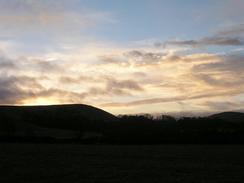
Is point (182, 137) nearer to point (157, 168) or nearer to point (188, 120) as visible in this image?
point (188, 120)

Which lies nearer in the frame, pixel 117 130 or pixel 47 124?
pixel 117 130

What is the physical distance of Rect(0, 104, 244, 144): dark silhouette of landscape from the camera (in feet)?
268

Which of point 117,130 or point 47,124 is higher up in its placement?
point 47,124

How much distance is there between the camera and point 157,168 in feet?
105

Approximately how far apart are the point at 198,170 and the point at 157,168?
3.23 m

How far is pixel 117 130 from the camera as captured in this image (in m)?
106

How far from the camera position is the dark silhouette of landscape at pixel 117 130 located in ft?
268

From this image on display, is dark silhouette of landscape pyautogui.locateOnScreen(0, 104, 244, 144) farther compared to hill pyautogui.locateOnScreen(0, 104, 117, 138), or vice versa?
hill pyautogui.locateOnScreen(0, 104, 117, 138)

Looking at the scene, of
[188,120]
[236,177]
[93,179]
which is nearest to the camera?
[93,179]

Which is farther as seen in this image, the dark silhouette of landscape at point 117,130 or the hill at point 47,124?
the hill at point 47,124

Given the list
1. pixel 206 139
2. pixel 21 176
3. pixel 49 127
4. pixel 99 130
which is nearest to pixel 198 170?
pixel 21 176

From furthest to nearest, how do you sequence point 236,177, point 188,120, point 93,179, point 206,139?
point 188,120, point 206,139, point 236,177, point 93,179

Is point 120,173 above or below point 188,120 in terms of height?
below

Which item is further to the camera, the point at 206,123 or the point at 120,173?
the point at 206,123
